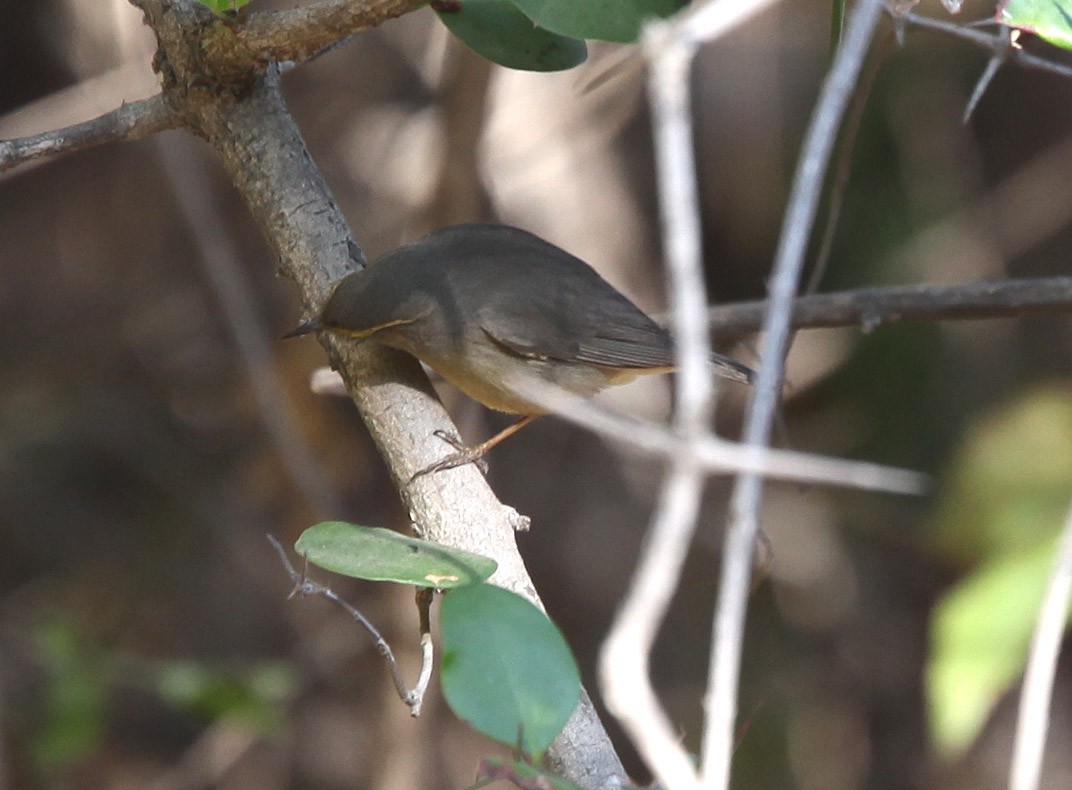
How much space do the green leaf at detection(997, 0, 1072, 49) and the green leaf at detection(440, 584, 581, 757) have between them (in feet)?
4.25

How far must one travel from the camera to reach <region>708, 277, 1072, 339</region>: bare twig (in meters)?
2.77

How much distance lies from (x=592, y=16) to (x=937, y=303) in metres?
1.37

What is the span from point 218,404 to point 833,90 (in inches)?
198

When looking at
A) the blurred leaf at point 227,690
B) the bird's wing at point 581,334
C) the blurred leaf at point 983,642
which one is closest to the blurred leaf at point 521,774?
the bird's wing at point 581,334

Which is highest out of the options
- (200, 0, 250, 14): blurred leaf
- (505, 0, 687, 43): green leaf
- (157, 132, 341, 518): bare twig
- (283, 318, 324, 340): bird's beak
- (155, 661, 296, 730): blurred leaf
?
(157, 132, 341, 518): bare twig

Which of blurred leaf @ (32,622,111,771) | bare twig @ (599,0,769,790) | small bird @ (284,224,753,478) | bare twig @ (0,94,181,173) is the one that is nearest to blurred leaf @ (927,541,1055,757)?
small bird @ (284,224,753,478)

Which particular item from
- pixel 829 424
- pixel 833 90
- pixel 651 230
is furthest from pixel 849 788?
pixel 833 90

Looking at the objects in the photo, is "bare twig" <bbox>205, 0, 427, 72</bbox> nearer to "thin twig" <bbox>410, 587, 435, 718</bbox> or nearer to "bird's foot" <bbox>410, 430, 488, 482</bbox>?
"bird's foot" <bbox>410, 430, 488, 482</bbox>

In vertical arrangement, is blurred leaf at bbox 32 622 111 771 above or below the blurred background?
below

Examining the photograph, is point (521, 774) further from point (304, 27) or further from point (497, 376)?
point (497, 376)

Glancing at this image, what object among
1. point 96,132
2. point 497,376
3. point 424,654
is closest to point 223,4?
point 96,132

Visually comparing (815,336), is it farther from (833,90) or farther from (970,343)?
(833,90)

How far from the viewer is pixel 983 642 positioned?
351 cm

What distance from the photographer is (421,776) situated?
15.4 ft
